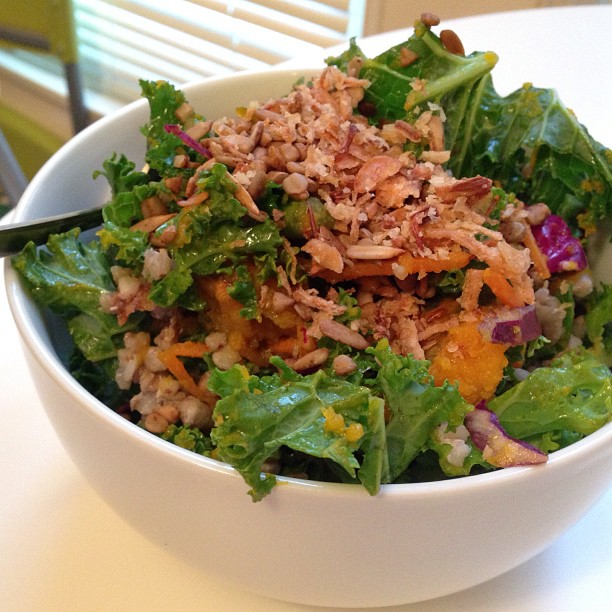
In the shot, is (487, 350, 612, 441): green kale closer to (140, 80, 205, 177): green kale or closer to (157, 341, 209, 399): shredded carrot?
(157, 341, 209, 399): shredded carrot

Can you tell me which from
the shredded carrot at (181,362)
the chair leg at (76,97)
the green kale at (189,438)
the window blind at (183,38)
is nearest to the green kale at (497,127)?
the shredded carrot at (181,362)

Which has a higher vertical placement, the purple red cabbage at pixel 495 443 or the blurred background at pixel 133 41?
the purple red cabbage at pixel 495 443

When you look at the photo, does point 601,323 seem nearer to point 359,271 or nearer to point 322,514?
point 359,271

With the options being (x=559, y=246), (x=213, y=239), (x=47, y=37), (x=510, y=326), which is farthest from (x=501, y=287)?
(x=47, y=37)

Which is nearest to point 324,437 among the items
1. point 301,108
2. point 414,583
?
point 414,583

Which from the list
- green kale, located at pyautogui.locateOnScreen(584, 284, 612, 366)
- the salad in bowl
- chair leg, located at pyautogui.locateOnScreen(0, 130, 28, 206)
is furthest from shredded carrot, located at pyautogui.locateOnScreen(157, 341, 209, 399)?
chair leg, located at pyautogui.locateOnScreen(0, 130, 28, 206)

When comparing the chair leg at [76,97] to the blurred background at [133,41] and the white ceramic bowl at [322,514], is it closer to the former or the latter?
the blurred background at [133,41]
